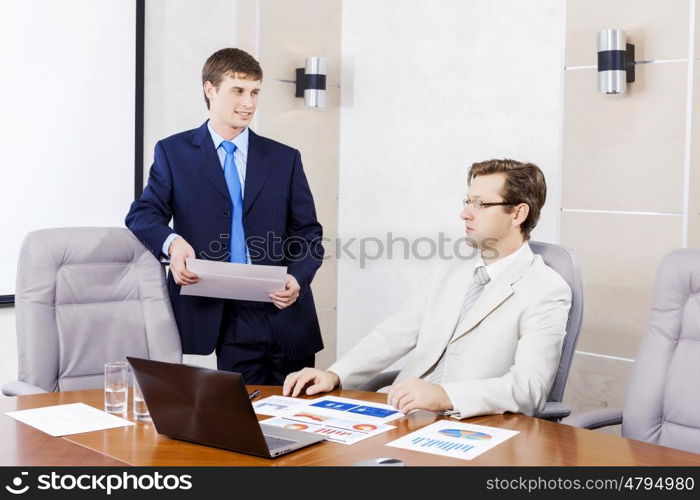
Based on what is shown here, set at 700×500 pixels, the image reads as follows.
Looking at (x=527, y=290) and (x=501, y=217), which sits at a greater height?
(x=501, y=217)

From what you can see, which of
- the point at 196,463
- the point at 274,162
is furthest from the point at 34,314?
the point at 196,463

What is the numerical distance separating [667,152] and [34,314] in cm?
277

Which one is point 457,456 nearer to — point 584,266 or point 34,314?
point 34,314

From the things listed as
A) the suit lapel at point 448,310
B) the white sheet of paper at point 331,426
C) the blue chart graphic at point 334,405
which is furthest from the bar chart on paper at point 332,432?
the suit lapel at point 448,310

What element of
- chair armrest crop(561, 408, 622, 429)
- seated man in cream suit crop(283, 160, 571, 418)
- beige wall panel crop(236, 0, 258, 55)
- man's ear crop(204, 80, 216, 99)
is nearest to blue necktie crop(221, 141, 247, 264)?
man's ear crop(204, 80, 216, 99)

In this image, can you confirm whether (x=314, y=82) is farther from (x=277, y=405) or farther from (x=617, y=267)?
(x=277, y=405)

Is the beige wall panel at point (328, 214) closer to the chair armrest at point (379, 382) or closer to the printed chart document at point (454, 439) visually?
the chair armrest at point (379, 382)

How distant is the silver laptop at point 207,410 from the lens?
173 cm

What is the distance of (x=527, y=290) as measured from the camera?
2.57 m

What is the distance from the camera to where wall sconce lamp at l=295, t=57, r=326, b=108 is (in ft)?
15.7

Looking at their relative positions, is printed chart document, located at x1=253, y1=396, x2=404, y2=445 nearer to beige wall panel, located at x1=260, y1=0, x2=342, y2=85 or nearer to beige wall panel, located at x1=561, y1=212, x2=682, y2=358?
beige wall panel, located at x1=561, y1=212, x2=682, y2=358

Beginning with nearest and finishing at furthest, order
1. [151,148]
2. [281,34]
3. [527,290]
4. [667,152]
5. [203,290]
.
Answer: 1. [527,290]
2. [203,290]
3. [667,152]
4. [151,148]
5. [281,34]

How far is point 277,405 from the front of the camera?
224 centimetres

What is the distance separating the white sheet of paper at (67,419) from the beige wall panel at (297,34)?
290 centimetres
